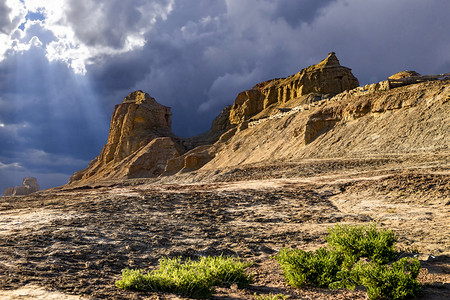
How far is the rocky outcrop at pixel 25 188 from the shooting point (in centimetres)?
8124

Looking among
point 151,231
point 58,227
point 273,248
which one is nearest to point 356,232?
point 273,248

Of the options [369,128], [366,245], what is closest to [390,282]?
[366,245]

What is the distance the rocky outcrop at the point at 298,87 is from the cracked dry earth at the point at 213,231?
52.6m

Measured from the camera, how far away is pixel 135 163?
6450cm

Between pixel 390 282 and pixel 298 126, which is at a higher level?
pixel 298 126

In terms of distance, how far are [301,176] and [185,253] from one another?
15.9m

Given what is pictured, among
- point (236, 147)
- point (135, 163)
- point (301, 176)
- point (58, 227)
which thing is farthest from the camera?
point (135, 163)

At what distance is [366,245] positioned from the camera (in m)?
6.95

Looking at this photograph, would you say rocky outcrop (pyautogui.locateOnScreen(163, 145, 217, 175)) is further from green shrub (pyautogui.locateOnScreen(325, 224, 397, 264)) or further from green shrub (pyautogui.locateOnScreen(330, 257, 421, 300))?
green shrub (pyautogui.locateOnScreen(330, 257, 421, 300))

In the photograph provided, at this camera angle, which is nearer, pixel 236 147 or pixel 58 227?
pixel 58 227

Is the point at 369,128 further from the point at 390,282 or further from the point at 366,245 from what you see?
the point at 390,282

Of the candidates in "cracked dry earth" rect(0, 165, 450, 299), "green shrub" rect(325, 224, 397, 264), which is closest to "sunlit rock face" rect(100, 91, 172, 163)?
"cracked dry earth" rect(0, 165, 450, 299)

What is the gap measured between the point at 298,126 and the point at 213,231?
32069 mm

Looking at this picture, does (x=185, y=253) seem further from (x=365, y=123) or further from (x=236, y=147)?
(x=236, y=147)
